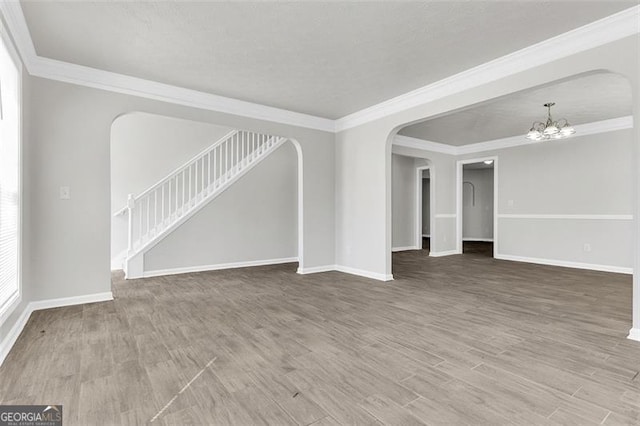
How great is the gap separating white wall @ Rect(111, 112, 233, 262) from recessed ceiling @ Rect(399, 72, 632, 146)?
14.7ft

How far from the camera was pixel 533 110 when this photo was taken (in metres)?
5.09

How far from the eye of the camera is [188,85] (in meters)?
4.07

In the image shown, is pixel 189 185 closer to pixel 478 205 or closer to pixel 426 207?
pixel 426 207

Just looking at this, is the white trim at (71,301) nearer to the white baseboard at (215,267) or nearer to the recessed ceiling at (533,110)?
the white baseboard at (215,267)

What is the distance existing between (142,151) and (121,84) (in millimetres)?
2692

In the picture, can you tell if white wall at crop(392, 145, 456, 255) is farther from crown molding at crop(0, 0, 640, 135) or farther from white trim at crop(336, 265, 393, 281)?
crown molding at crop(0, 0, 640, 135)

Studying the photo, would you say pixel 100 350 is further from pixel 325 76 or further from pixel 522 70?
pixel 522 70

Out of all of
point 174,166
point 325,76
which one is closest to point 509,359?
point 325,76

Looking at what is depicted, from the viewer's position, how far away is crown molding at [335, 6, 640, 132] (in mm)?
2646

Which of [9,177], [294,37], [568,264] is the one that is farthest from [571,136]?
[9,177]

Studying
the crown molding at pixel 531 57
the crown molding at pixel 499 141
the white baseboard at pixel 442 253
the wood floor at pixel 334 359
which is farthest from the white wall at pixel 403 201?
the wood floor at pixel 334 359

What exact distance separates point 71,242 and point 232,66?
8.65 feet

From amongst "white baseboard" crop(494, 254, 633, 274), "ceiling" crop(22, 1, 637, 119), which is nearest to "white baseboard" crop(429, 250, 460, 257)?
"white baseboard" crop(494, 254, 633, 274)

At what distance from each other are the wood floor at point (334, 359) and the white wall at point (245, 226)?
142cm
